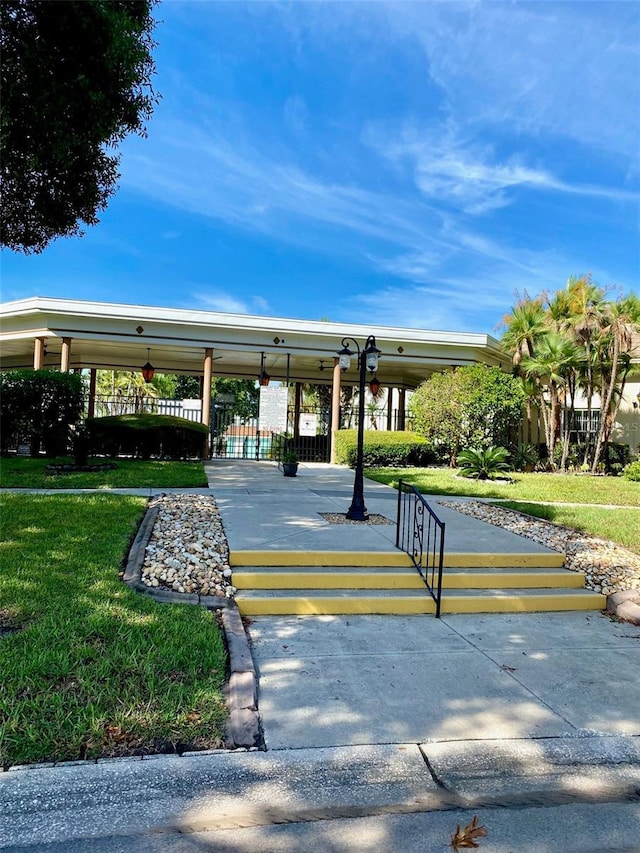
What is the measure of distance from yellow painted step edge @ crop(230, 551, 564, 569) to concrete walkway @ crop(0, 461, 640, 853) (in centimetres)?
96

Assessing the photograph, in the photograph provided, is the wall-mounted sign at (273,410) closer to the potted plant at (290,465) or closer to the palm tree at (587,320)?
the potted plant at (290,465)

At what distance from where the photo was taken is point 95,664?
3.19m

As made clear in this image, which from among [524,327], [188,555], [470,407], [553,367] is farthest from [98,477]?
[524,327]

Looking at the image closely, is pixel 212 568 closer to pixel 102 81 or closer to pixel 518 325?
pixel 102 81

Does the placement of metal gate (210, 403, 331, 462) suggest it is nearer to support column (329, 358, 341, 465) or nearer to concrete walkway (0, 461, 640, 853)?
support column (329, 358, 341, 465)

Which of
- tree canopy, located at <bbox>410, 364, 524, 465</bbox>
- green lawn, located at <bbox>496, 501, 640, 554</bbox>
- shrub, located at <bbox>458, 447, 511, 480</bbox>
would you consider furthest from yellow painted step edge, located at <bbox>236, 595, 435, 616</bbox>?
tree canopy, located at <bbox>410, 364, 524, 465</bbox>

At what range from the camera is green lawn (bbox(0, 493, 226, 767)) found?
260 cm

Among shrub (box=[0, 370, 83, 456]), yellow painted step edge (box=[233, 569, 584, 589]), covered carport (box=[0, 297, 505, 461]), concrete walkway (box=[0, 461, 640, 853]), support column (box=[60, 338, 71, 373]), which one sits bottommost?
concrete walkway (box=[0, 461, 640, 853])

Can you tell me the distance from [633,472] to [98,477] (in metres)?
14.2

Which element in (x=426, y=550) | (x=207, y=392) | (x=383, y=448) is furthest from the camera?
(x=207, y=392)

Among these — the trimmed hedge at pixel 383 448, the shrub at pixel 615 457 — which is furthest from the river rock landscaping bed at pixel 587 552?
the shrub at pixel 615 457

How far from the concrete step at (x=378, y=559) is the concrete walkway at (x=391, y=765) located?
958mm

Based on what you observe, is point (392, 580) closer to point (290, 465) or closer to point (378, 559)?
point (378, 559)

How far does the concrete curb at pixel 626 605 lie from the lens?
488cm
